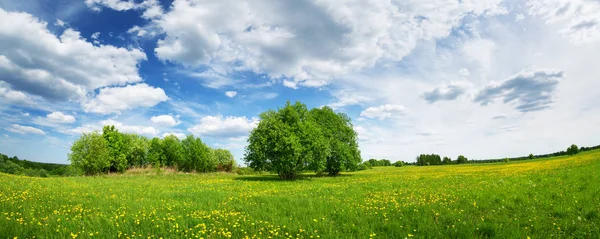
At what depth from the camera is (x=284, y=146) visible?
32.9 m

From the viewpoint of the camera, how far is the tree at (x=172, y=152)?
76438 mm

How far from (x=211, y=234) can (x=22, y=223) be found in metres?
6.28

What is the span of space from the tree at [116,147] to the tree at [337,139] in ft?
150

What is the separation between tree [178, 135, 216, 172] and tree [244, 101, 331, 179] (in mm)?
47503

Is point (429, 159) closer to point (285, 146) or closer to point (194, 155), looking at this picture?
point (194, 155)

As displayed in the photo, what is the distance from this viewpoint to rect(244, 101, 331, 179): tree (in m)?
33.0

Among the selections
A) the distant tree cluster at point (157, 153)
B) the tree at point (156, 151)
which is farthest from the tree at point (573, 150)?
the tree at point (156, 151)

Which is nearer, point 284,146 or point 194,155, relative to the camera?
point 284,146

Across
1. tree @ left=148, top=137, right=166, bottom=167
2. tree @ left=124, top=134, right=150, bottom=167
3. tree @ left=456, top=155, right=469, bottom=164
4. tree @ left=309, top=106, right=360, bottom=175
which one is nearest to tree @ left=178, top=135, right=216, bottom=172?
tree @ left=148, top=137, right=166, bottom=167

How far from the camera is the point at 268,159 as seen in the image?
3412 centimetres

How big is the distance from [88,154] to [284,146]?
38.7m

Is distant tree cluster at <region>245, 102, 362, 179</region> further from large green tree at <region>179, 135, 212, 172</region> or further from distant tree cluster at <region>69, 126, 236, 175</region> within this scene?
large green tree at <region>179, 135, 212, 172</region>

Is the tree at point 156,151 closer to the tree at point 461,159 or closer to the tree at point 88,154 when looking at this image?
the tree at point 88,154

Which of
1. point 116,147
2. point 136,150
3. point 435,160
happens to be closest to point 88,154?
point 116,147
